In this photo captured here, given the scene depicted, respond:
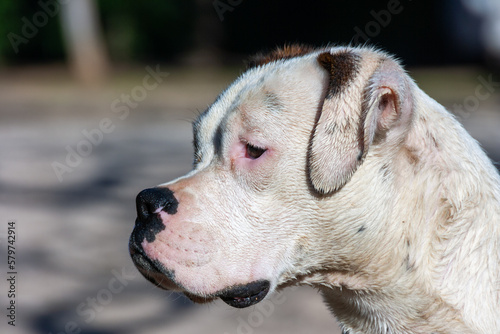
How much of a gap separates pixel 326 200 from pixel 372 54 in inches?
25.8

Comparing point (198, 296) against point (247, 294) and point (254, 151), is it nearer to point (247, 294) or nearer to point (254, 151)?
point (247, 294)

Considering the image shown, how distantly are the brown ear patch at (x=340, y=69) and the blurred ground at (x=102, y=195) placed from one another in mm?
894

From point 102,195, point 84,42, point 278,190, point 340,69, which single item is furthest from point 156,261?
point 84,42

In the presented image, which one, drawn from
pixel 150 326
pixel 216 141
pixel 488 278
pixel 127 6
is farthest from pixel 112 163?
pixel 127 6

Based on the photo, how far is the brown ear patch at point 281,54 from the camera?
3.34 metres

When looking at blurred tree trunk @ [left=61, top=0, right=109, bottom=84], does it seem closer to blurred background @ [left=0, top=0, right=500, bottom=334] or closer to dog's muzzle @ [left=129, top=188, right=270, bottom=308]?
blurred background @ [left=0, top=0, right=500, bottom=334]

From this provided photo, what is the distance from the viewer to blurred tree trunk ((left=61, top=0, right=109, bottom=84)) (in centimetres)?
1841

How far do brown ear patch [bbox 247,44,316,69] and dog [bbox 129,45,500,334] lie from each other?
1.35 ft

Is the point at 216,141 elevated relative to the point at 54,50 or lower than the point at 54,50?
elevated

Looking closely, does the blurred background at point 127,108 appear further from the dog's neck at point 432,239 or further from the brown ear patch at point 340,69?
the dog's neck at point 432,239

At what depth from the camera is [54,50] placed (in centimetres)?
2245

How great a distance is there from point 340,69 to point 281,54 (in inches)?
26.2

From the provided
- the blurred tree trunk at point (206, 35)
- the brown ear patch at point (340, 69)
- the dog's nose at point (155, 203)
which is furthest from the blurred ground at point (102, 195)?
the blurred tree trunk at point (206, 35)

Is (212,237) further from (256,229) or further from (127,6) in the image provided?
(127,6)
